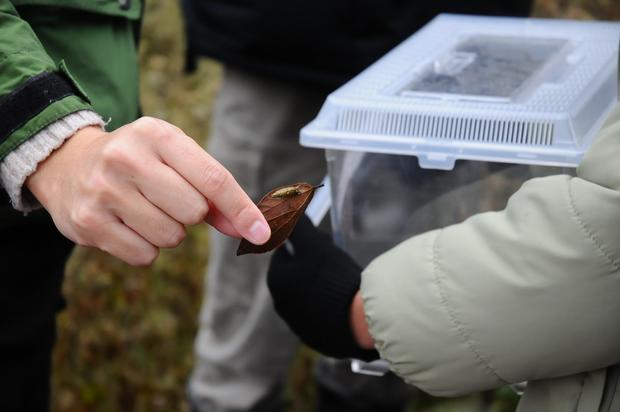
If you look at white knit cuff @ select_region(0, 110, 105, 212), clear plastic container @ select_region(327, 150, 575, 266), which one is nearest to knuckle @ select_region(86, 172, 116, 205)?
white knit cuff @ select_region(0, 110, 105, 212)

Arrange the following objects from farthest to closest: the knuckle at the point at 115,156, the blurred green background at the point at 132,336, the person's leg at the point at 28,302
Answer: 1. the blurred green background at the point at 132,336
2. the person's leg at the point at 28,302
3. the knuckle at the point at 115,156

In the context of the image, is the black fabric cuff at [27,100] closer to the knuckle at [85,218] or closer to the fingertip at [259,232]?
the knuckle at [85,218]

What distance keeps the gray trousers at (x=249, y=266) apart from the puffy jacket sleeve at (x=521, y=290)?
1.05 meters

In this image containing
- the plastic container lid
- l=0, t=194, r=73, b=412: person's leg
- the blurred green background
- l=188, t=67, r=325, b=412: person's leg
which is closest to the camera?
the plastic container lid

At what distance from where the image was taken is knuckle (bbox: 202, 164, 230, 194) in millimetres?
866

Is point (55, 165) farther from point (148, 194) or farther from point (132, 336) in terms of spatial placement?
point (132, 336)

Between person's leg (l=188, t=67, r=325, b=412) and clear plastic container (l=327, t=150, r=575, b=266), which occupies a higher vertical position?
clear plastic container (l=327, t=150, r=575, b=266)

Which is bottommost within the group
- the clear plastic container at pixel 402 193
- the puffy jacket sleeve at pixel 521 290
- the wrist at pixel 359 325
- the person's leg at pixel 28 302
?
the person's leg at pixel 28 302

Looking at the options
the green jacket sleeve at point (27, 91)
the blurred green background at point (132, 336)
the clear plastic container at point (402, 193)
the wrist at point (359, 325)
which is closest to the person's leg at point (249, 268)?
the blurred green background at point (132, 336)

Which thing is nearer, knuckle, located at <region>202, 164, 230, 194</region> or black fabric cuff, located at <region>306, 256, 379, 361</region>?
knuckle, located at <region>202, 164, 230, 194</region>

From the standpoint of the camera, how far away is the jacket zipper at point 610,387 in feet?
3.27

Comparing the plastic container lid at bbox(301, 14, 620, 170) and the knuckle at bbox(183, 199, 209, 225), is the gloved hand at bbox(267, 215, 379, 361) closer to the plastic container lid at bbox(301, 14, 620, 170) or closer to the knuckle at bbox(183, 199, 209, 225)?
the plastic container lid at bbox(301, 14, 620, 170)

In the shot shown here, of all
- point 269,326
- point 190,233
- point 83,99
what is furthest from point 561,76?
point 190,233

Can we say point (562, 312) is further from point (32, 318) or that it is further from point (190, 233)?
point (190, 233)
